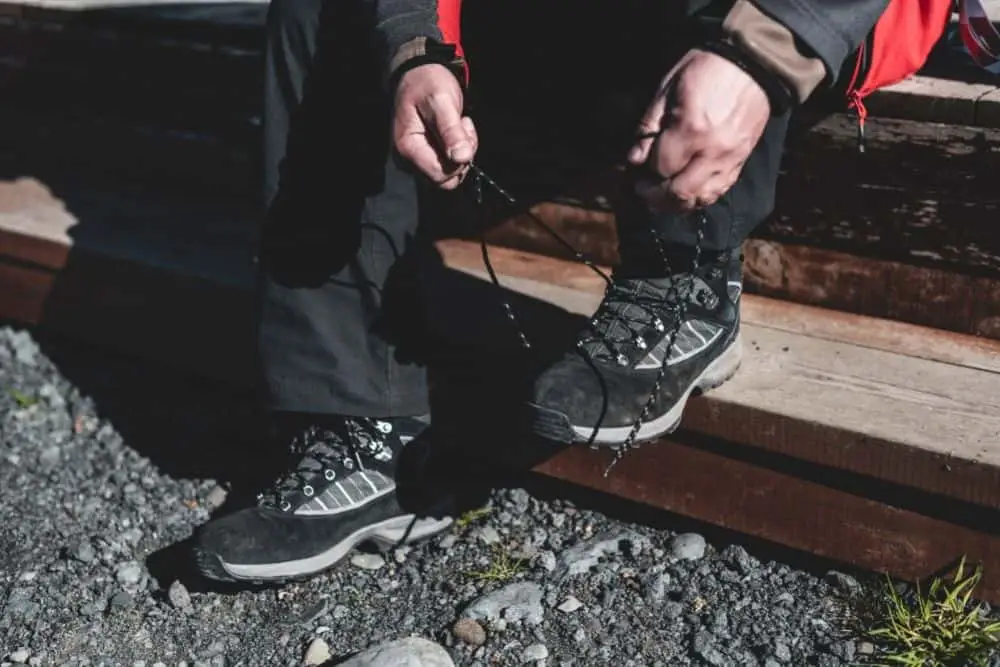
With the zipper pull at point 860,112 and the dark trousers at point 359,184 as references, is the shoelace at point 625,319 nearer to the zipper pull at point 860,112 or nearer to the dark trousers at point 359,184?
the dark trousers at point 359,184

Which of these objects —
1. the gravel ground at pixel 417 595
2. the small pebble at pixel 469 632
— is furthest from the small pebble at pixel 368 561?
the small pebble at pixel 469 632

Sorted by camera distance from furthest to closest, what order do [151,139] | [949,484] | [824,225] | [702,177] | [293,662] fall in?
[151,139] → [824,225] → [293,662] → [949,484] → [702,177]

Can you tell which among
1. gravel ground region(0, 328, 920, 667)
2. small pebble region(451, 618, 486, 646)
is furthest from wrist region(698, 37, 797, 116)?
small pebble region(451, 618, 486, 646)

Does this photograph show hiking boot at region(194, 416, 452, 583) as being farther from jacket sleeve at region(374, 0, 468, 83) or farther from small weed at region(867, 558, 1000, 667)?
small weed at region(867, 558, 1000, 667)

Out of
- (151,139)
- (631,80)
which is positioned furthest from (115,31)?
(631,80)

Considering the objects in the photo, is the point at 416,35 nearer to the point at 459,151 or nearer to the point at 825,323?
the point at 459,151

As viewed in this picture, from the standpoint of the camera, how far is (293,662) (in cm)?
238

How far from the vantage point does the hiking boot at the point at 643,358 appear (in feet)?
7.41

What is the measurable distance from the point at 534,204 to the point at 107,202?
4.47 feet

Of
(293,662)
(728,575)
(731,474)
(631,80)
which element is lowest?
(293,662)

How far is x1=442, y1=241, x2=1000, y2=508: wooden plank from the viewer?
2217mm

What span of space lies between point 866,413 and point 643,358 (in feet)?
1.33

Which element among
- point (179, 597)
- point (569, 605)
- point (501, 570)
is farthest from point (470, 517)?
point (179, 597)

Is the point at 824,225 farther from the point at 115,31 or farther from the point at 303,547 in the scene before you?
the point at 115,31
